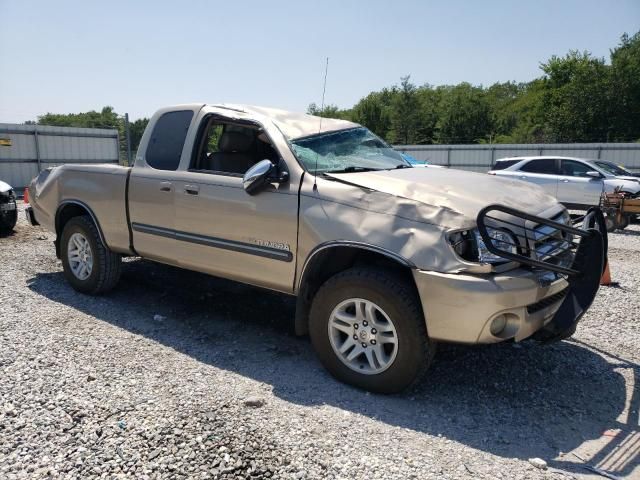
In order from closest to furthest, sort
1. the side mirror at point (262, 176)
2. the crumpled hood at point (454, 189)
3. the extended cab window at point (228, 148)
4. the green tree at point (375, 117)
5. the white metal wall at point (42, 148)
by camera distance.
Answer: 1. the crumpled hood at point (454, 189)
2. the side mirror at point (262, 176)
3. the extended cab window at point (228, 148)
4. the white metal wall at point (42, 148)
5. the green tree at point (375, 117)

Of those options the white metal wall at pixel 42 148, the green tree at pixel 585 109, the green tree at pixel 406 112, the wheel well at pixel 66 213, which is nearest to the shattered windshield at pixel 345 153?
the wheel well at pixel 66 213

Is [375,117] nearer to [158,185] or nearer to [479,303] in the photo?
[158,185]

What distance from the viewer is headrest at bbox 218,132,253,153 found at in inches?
185

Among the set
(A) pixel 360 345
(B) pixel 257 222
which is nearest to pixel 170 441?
(A) pixel 360 345

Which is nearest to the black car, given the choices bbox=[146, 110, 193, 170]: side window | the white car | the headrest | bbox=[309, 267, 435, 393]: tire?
bbox=[146, 110, 193, 170]: side window

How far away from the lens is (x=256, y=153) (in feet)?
15.4

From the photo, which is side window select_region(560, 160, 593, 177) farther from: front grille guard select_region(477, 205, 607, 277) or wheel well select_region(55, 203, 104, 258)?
wheel well select_region(55, 203, 104, 258)

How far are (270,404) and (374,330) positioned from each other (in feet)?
2.73

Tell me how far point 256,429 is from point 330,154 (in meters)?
2.19

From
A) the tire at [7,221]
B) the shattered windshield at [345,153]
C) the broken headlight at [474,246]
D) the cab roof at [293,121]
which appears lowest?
the tire at [7,221]

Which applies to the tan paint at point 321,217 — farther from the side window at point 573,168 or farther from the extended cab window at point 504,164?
the extended cab window at point 504,164

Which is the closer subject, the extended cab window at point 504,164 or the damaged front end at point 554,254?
the damaged front end at point 554,254

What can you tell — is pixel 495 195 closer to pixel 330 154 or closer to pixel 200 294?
pixel 330 154

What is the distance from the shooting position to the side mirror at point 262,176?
3.84m
